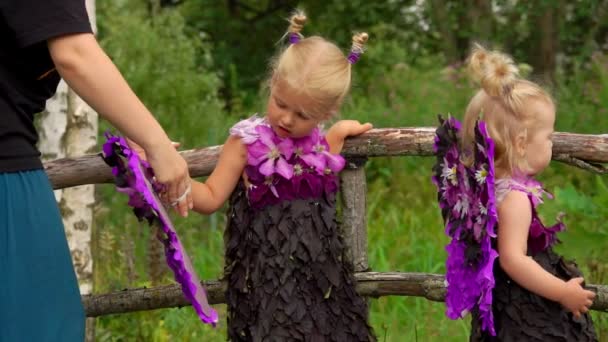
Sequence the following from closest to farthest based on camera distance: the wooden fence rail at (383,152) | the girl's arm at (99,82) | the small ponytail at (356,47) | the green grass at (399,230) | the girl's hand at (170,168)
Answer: the girl's arm at (99,82), the girl's hand at (170,168), the small ponytail at (356,47), the wooden fence rail at (383,152), the green grass at (399,230)

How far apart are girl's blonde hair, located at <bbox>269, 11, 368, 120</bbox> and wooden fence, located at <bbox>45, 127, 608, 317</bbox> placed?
1.38 ft

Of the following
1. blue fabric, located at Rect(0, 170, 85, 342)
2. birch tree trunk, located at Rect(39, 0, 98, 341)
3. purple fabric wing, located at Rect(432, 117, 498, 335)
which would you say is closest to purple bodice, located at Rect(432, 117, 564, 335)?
purple fabric wing, located at Rect(432, 117, 498, 335)

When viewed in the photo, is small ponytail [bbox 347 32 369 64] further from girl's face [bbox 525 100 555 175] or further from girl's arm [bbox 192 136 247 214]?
girl's face [bbox 525 100 555 175]

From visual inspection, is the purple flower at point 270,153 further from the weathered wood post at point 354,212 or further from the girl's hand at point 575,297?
the girl's hand at point 575,297

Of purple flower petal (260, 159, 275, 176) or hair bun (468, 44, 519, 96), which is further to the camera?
purple flower petal (260, 159, 275, 176)

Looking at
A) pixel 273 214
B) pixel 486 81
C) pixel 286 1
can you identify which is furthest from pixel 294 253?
pixel 286 1

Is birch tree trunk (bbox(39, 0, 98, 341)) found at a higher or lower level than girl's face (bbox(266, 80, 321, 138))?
lower

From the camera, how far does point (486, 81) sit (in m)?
2.70

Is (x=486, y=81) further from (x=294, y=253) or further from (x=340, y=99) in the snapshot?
(x=294, y=253)

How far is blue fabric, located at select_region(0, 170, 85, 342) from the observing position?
221 cm

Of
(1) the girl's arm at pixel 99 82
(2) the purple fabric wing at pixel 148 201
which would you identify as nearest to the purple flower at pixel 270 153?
(2) the purple fabric wing at pixel 148 201

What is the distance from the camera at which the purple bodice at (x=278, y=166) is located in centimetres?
288

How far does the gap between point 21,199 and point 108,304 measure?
5.71 feet

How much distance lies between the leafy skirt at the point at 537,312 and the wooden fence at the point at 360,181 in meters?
0.42
